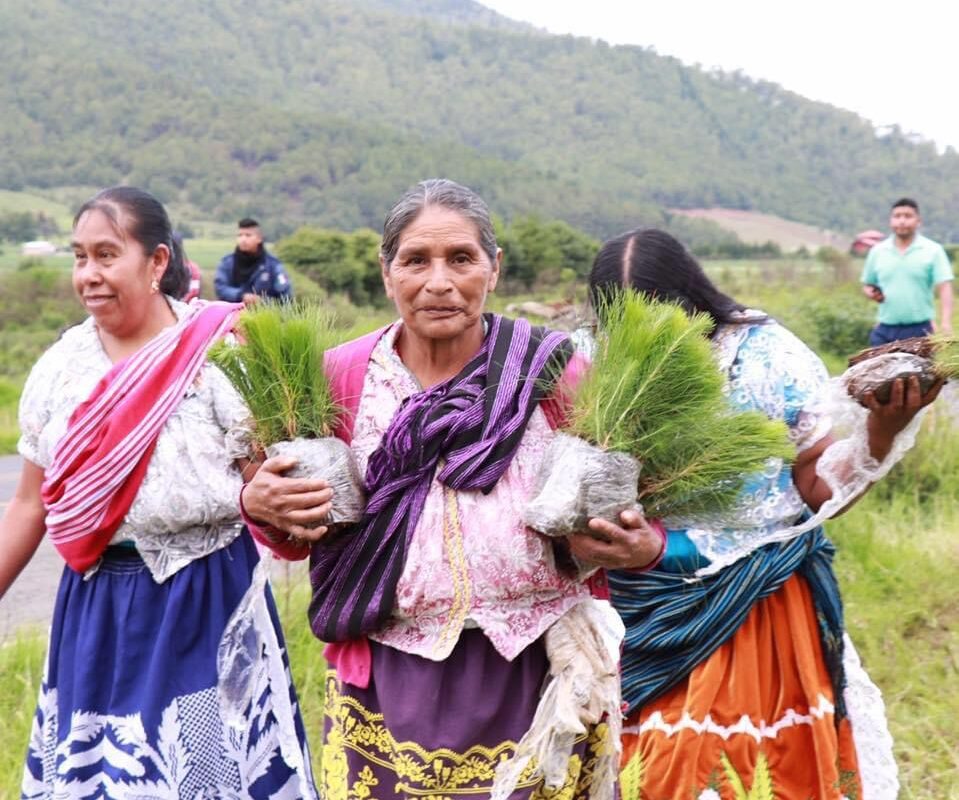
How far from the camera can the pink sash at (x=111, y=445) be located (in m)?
2.94

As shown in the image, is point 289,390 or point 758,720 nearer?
point 289,390

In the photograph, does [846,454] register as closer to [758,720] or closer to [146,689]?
[758,720]

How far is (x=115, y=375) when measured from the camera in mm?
3008

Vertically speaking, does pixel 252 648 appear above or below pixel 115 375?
below

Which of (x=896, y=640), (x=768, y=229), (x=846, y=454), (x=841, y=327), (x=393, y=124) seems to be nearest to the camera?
(x=846, y=454)

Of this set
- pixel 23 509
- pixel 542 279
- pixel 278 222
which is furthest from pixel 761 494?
pixel 278 222

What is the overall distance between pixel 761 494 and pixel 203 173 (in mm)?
83230

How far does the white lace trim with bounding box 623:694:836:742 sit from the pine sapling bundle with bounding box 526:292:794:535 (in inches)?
39.0

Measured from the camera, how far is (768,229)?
84.5m

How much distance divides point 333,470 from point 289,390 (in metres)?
0.19

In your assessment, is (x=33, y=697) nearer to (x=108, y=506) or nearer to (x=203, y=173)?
(x=108, y=506)

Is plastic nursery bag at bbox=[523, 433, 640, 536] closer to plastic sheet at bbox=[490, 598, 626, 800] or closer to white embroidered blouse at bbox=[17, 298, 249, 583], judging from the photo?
plastic sheet at bbox=[490, 598, 626, 800]

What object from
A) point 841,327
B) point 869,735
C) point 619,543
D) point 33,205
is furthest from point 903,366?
point 33,205

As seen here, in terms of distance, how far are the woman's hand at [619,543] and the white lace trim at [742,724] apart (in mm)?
1043
